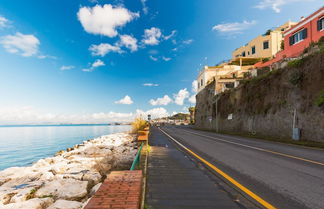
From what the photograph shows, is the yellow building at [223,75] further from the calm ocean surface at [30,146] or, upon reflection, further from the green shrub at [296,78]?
the calm ocean surface at [30,146]

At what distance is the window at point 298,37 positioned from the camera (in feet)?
82.2

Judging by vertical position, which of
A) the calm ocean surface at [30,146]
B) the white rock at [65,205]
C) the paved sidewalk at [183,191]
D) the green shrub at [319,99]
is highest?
the green shrub at [319,99]

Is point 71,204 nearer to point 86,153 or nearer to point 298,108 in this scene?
point 86,153

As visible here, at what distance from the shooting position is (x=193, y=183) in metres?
4.92

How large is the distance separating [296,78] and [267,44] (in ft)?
126

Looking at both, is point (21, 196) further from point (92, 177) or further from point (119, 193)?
point (119, 193)

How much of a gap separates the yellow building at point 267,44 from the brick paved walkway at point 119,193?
56492mm

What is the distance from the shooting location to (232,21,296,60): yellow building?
1901 inches

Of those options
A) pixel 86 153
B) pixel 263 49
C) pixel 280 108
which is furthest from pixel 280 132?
pixel 263 49

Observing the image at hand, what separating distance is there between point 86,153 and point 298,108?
20.3 m

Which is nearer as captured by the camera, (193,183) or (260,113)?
(193,183)

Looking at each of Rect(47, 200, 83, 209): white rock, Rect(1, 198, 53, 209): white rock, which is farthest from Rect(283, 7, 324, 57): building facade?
Rect(1, 198, 53, 209): white rock

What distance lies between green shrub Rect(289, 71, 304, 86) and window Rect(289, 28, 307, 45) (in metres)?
11.7

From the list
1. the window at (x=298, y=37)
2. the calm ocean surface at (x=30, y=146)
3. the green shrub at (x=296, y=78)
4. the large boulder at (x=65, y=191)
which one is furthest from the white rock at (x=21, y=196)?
the window at (x=298, y=37)
